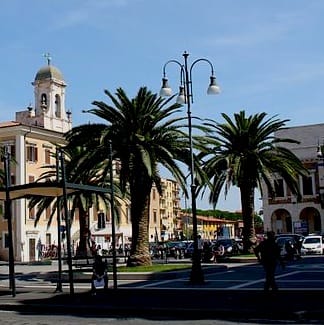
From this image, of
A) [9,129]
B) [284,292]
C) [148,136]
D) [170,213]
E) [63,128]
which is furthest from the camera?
[170,213]

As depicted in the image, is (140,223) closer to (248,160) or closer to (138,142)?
(138,142)

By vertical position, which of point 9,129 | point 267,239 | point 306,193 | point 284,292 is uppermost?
point 9,129

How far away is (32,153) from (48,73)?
1373cm

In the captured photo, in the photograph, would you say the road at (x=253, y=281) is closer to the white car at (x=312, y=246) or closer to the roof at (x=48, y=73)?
the white car at (x=312, y=246)

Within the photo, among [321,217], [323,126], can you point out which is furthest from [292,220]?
[323,126]

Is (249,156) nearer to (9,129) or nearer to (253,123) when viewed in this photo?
(253,123)

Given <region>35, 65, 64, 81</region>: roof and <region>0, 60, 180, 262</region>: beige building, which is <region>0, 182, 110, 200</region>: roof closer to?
<region>0, 60, 180, 262</region>: beige building

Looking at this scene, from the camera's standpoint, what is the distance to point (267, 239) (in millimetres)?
19641

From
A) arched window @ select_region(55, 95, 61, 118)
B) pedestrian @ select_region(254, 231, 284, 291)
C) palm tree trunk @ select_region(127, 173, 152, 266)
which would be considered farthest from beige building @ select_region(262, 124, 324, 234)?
pedestrian @ select_region(254, 231, 284, 291)

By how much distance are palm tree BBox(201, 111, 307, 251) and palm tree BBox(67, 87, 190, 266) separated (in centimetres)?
910

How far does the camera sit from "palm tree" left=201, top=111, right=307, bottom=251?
136ft

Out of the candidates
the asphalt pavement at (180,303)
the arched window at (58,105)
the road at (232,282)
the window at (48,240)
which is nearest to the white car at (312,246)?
the road at (232,282)

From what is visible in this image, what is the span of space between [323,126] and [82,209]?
4893 centimetres

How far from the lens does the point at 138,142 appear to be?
3133 centimetres
